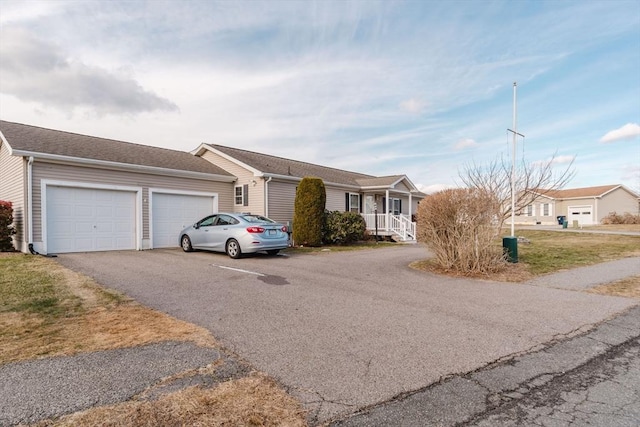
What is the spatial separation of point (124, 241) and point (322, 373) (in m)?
12.3

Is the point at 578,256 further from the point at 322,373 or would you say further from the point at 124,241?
the point at 124,241

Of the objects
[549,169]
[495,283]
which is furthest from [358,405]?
[549,169]

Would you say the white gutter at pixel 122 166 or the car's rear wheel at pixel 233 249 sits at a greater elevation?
the white gutter at pixel 122 166

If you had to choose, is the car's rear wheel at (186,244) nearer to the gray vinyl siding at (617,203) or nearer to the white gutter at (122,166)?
the white gutter at (122,166)

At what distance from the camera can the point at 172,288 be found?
6949 mm

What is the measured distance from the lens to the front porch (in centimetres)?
1939

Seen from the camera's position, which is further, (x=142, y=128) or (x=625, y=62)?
(x=142, y=128)

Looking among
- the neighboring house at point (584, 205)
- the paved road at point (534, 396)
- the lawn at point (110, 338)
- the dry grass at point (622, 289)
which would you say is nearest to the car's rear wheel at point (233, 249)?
the lawn at point (110, 338)

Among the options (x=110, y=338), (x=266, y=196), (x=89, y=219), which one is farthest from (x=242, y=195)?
(x=110, y=338)

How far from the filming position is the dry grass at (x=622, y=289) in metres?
7.08

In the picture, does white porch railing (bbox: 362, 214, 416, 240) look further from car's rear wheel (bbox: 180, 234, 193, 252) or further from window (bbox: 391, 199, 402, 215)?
car's rear wheel (bbox: 180, 234, 193, 252)

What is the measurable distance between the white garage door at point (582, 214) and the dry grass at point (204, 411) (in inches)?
1831

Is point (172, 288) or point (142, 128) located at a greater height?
point (142, 128)

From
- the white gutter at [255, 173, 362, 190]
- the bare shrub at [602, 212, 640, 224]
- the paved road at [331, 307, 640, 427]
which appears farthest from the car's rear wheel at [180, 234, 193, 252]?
the bare shrub at [602, 212, 640, 224]
